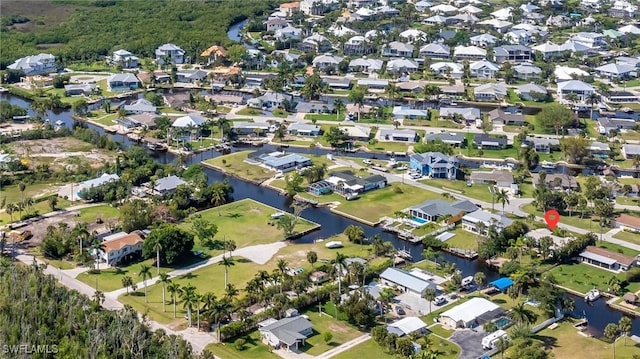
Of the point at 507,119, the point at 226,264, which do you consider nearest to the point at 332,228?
the point at 226,264

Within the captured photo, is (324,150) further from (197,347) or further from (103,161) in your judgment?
(197,347)

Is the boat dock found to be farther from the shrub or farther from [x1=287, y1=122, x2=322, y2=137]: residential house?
[x1=287, y1=122, x2=322, y2=137]: residential house

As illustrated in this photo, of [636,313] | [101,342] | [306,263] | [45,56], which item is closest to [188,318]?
[101,342]

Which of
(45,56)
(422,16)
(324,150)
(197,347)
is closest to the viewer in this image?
(197,347)

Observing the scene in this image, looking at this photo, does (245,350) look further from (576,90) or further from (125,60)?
(125,60)

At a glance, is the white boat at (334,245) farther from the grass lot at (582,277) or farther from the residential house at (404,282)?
the grass lot at (582,277)
